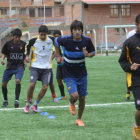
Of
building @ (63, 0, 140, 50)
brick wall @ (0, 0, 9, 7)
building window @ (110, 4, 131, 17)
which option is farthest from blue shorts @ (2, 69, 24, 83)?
brick wall @ (0, 0, 9, 7)

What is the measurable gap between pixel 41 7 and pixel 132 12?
2830cm

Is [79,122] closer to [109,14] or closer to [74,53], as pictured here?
[74,53]

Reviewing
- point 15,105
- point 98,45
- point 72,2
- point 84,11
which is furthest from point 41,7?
point 15,105

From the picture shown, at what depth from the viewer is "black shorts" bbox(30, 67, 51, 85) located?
10227 mm

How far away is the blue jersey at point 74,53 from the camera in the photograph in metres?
8.27

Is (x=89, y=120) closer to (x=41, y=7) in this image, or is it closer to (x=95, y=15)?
(x=95, y=15)

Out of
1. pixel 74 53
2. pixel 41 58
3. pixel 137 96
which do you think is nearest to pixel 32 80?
pixel 41 58

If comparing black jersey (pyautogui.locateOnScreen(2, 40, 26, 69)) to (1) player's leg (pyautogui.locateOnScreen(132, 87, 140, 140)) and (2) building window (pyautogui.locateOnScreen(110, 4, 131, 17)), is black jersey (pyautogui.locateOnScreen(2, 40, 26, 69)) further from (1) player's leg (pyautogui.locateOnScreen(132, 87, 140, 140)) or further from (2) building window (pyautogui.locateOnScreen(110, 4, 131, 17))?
(2) building window (pyautogui.locateOnScreen(110, 4, 131, 17))

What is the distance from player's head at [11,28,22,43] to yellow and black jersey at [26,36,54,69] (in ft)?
1.61

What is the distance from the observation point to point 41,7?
77250mm

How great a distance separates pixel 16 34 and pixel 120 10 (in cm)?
4174

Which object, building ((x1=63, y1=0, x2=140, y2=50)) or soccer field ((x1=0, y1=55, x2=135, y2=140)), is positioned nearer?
soccer field ((x1=0, y1=55, x2=135, y2=140))

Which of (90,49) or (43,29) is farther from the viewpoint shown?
(43,29)

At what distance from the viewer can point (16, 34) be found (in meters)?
10.7
